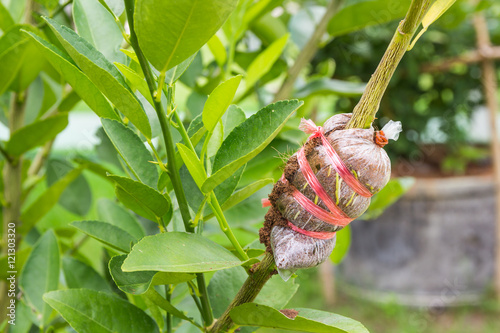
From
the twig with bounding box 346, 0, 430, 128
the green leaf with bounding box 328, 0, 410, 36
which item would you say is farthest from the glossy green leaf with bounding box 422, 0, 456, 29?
the green leaf with bounding box 328, 0, 410, 36

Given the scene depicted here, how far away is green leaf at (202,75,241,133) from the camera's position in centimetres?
30

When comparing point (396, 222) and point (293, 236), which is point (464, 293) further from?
point (293, 236)

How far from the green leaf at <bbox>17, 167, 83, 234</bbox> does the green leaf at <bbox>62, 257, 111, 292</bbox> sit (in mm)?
104

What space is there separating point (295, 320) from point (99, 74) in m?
0.19

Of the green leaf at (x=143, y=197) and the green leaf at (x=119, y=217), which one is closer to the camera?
the green leaf at (x=143, y=197)

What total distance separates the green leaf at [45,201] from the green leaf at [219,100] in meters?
0.31

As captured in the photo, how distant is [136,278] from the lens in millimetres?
330

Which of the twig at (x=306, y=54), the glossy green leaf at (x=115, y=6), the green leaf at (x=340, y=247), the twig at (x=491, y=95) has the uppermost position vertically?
the glossy green leaf at (x=115, y=6)

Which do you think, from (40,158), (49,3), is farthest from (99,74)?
(40,158)

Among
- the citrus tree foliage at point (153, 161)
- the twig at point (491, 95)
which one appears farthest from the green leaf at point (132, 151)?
the twig at point (491, 95)

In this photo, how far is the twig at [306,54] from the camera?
2.13 feet

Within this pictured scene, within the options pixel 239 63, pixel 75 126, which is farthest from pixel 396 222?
pixel 75 126

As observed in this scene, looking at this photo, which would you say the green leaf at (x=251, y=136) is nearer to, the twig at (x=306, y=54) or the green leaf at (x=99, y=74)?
the green leaf at (x=99, y=74)

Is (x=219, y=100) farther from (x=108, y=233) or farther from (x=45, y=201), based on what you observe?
(x=45, y=201)
